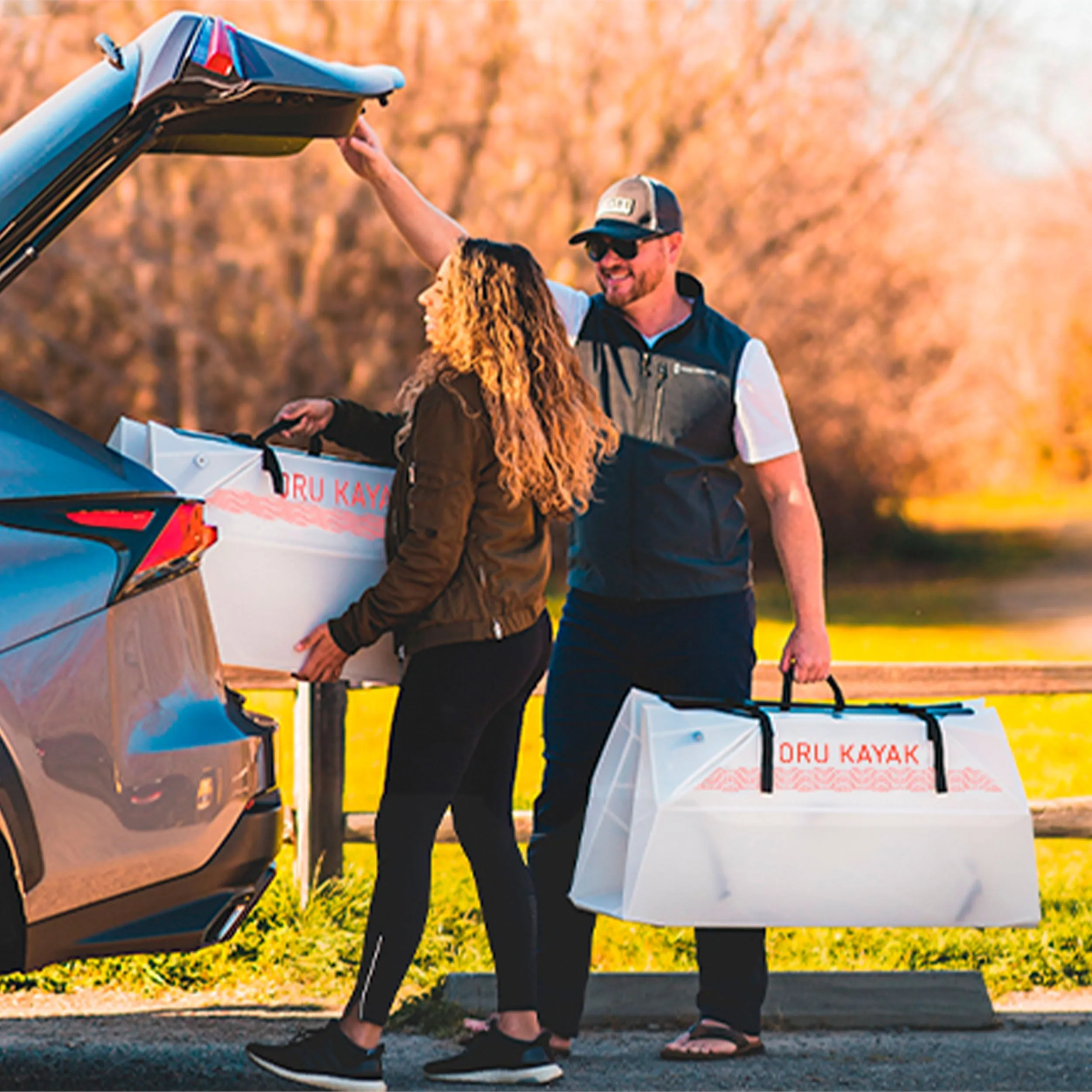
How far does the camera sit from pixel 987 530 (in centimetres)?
3191

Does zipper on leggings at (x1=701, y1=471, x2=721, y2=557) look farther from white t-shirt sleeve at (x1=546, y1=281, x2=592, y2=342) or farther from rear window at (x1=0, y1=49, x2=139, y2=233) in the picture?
rear window at (x1=0, y1=49, x2=139, y2=233)

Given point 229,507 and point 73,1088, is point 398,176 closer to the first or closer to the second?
point 229,507

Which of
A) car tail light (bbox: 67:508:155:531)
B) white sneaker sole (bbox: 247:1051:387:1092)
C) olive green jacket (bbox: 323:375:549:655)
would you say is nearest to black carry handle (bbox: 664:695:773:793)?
olive green jacket (bbox: 323:375:549:655)

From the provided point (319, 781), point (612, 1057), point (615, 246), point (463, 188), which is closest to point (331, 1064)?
point (612, 1057)

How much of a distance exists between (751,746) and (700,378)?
2.96 feet

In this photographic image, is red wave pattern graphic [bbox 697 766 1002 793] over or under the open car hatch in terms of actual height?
under

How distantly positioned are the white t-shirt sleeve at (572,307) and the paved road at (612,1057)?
1796 mm

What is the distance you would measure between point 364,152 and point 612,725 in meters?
1.51

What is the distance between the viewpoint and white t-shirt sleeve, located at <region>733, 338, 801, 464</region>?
12.9 ft

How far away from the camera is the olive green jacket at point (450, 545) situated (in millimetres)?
3406

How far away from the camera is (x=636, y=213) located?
3.92 m

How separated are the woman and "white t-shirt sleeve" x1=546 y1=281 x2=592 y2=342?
1.49 feet

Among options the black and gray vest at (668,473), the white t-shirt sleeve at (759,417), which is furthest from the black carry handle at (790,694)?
the white t-shirt sleeve at (759,417)

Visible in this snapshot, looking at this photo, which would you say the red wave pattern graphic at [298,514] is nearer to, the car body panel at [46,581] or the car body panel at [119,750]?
the car body panel at [119,750]
